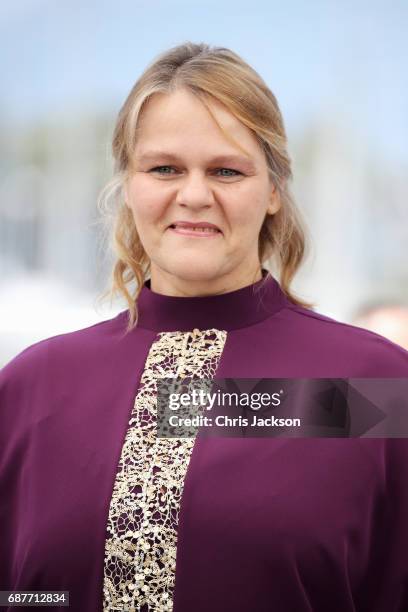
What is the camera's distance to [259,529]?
5.01ft

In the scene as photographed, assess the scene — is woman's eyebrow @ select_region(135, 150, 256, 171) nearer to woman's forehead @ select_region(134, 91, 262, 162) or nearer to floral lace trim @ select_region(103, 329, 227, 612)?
woman's forehead @ select_region(134, 91, 262, 162)

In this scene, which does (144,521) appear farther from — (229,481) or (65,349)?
(65,349)

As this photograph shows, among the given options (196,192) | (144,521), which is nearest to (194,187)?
(196,192)

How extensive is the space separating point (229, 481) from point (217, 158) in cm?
53

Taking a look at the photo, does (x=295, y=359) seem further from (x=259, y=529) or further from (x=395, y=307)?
(x=395, y=307)

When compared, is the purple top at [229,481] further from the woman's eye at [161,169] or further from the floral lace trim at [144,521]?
the woman's eye at [161,169]

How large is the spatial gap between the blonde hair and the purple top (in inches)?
3.2

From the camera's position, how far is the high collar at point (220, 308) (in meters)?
1.76

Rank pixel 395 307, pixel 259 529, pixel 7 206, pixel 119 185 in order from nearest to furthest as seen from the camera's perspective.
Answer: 1. pixel 259 529
2. pixel 119 185
3. pixel 395 307
4. pixel 7 206

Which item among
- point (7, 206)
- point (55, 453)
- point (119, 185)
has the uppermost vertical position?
point (7, 206)

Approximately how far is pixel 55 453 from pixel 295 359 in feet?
1.48

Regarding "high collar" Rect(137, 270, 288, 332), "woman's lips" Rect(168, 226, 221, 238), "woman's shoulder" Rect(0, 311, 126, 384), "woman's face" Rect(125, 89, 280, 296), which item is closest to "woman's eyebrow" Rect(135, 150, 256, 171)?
"woman's face" Rect(125, 89, 280, 296)

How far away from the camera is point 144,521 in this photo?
5.18 ft

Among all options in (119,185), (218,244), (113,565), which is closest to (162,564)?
(113,565)
